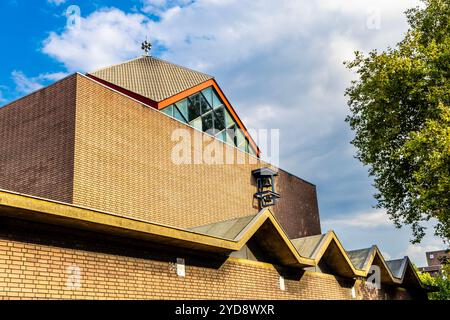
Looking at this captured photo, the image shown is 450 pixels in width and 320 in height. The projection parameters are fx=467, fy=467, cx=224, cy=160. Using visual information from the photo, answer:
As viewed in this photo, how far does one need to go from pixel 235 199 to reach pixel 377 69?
9190 mm

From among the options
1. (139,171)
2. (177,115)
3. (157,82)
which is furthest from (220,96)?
(139,171)

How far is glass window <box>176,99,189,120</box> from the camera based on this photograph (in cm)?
2294

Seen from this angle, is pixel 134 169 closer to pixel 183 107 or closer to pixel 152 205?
pixel 152 205

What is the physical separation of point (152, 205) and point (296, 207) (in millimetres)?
14242

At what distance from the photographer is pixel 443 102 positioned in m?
18.1

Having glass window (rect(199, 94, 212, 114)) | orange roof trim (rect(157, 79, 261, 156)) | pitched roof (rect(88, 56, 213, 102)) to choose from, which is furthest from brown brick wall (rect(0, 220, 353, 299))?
glass window (rect(199, 94, 212, 114))

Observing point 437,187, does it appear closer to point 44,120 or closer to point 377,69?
point 377,69

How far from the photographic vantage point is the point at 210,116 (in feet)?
82.7

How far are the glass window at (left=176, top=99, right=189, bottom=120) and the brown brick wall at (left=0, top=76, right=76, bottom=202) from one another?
7.03 metres

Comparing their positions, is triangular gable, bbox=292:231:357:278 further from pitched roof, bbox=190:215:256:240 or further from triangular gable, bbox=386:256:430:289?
triangular gable, bbox=386:256:430:289

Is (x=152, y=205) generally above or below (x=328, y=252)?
above

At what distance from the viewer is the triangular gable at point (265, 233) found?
42.6ft
